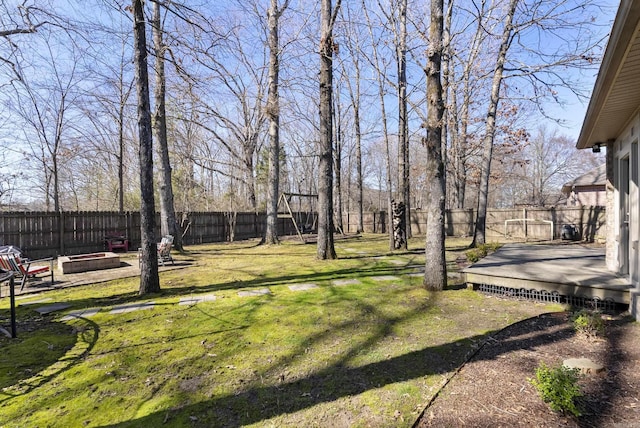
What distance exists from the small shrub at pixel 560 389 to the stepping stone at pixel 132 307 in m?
4.36

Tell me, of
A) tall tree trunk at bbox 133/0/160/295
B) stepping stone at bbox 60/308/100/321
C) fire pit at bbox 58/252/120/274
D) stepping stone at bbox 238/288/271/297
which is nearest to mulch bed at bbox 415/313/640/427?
stepping stone at bbox 238/288/271/297

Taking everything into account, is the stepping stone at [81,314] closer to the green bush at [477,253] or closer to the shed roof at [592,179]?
the green bush at [477,253]

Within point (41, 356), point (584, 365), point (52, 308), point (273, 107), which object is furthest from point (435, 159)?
point (273, 107)

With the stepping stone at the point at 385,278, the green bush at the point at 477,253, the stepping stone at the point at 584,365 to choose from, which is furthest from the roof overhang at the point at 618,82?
the stepping stone at the point at 385,278

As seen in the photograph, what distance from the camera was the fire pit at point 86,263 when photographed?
7027 mm

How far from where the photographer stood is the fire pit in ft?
23.1

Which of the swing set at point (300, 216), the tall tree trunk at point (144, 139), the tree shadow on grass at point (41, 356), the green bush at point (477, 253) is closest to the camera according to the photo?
the tree shadow on grass at point (41, 356)

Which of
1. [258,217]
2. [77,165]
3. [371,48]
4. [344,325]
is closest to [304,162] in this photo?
[258,217]

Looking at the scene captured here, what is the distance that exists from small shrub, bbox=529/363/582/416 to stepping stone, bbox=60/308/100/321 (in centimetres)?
477

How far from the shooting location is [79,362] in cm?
284

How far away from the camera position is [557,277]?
4715mm

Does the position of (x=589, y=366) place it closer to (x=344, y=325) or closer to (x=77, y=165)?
(x=344, y=325)

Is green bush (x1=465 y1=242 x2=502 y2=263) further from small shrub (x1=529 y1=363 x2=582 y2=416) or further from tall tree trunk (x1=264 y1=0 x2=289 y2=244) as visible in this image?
tall tree trunk (x1=264 y1=0 x2=289 y2=244)

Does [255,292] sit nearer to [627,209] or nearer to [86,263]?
[86,263]
